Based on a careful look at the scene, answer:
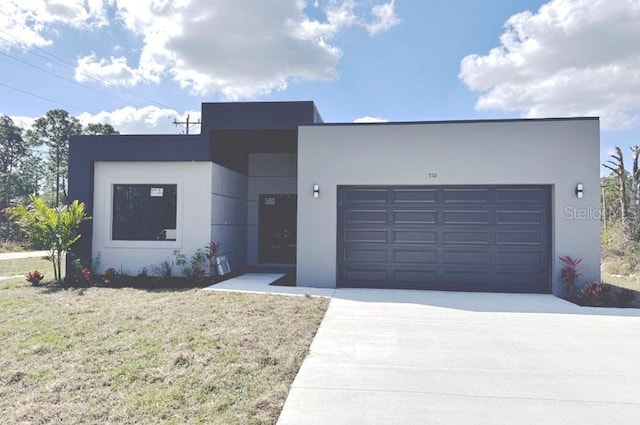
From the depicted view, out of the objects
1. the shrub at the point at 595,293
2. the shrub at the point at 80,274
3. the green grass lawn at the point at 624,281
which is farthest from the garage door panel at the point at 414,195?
the shrub at the point at 80,274

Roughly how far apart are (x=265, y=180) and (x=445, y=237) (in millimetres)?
6170

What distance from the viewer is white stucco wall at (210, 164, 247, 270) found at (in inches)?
384

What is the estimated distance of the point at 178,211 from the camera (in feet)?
31.3

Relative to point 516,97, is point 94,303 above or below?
below

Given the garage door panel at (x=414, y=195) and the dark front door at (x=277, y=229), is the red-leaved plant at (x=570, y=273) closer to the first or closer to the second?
the garage door panel at (x=414, y=195)

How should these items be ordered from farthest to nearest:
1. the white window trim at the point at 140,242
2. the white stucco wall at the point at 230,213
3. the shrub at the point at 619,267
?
the shrub at the point at 619,267 < the white stucco wall at the point at 230,213 < the white window trim at the point at 140,242

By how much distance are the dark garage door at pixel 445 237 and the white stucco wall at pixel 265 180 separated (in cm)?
386

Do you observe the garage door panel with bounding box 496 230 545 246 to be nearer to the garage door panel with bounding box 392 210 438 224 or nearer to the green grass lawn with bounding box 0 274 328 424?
the garage door panel with bounding box 392 210 438 224

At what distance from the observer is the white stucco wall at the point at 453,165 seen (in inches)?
316

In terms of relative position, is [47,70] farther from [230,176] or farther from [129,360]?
[129,360]

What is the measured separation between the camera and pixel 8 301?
6.85 m

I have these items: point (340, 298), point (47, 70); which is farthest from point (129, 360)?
point (47, 70)

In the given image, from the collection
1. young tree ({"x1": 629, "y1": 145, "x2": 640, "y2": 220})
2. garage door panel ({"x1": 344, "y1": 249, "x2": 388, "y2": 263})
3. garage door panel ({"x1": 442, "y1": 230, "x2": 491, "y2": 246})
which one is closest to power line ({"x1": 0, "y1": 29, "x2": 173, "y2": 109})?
garage door panel ({"x1": 344, "y1": 249, "x2": 388, "y2": 263})

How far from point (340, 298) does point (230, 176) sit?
525 cm
